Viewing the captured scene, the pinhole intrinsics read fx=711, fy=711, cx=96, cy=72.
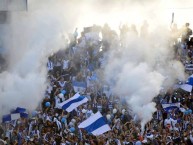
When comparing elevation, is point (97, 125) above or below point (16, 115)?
below

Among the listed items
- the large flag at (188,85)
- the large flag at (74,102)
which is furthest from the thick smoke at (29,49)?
the large flag at (188,85)

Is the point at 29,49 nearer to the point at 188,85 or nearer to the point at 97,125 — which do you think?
the point at 188,85

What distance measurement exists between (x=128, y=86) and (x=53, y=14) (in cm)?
783

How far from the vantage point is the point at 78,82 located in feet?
66.2

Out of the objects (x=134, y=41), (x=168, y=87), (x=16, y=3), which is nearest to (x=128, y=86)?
(x=168, y=87)

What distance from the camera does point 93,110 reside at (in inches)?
741

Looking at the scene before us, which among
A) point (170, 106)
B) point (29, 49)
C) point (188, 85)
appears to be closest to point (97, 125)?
point (170, 106)

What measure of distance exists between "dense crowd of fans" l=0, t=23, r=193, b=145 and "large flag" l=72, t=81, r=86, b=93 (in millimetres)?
117

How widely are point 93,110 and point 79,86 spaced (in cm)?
149

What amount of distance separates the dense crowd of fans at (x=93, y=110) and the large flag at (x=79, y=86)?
0.12m

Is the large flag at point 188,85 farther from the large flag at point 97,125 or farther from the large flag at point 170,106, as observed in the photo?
the large flag at point 97,125

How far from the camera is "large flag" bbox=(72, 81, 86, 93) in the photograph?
20000 mm

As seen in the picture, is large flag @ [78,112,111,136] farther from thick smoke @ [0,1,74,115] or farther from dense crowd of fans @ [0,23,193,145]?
thick smoke @ [0,1,74,115]

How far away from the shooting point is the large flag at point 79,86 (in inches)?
787
